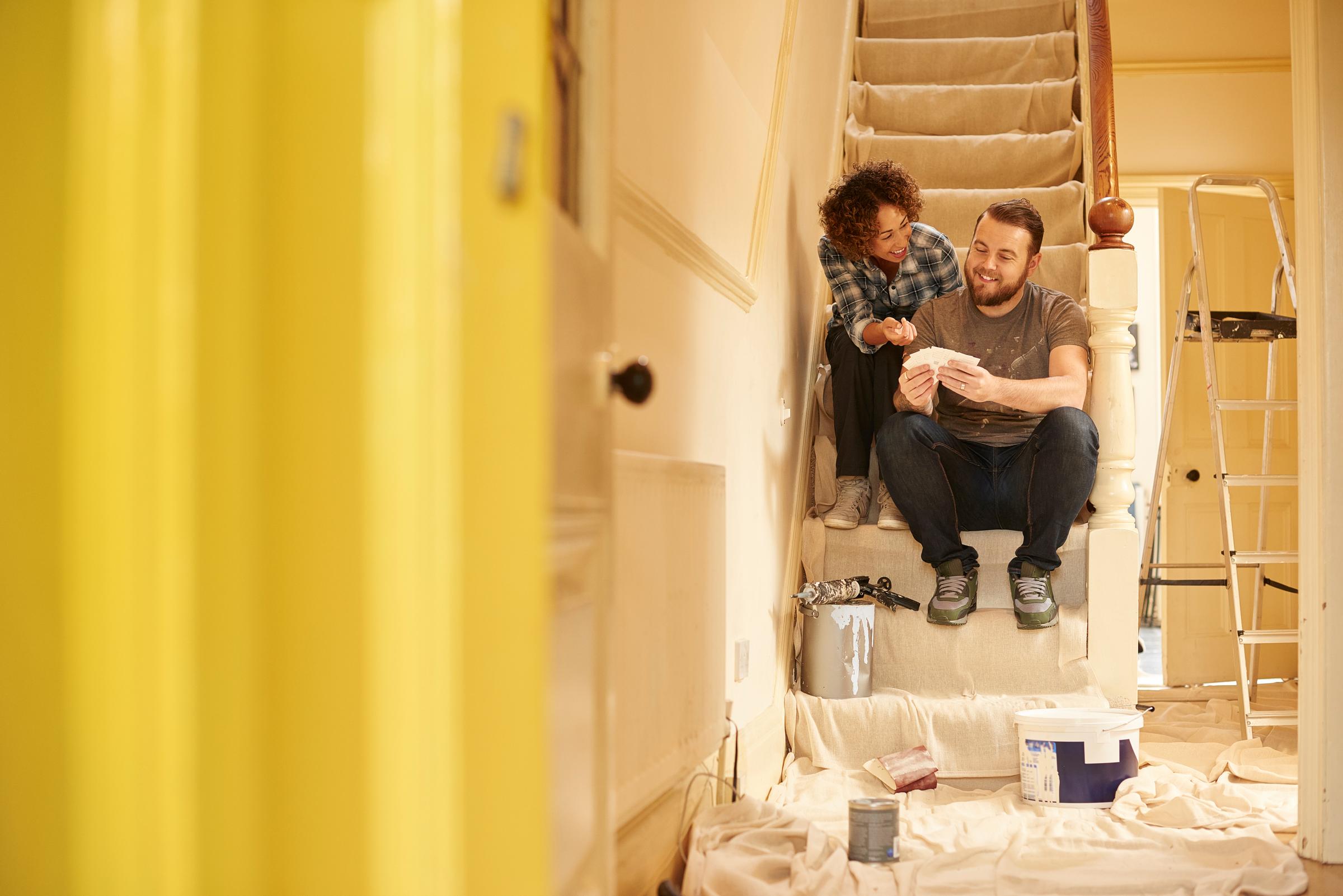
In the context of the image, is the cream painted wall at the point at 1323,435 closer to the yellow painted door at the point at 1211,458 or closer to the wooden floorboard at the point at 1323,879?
the wooden floorboard at the point at 1323,879

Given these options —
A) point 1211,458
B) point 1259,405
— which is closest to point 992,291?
point 1259,405

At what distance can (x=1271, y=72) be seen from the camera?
471 cm

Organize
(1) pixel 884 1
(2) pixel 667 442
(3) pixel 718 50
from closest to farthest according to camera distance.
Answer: (2) pixel 667 442 < (3) pixel 718 50 < (1) pixel 884 1

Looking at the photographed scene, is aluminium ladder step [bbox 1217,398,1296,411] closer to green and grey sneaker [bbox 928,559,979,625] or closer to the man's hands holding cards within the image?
the man's hands holding cards

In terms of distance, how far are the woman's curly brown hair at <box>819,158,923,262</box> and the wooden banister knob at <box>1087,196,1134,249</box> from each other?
0.45 metres

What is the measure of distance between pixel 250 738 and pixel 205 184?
43 cm

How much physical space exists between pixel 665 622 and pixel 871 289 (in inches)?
60.9

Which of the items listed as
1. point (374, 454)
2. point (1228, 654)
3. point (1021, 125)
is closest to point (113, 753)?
point (374, 454)

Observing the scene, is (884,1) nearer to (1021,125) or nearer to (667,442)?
(1021,125)

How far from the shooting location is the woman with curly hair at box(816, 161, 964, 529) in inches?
105

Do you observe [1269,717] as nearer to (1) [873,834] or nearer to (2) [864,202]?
(1) [873,834]

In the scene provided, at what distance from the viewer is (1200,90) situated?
15.5 feet

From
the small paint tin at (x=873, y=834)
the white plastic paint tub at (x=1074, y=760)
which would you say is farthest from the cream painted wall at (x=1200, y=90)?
the small paint tin at (x=873, y=834)

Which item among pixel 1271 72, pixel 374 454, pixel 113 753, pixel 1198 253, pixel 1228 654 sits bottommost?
pixel 1228 654
